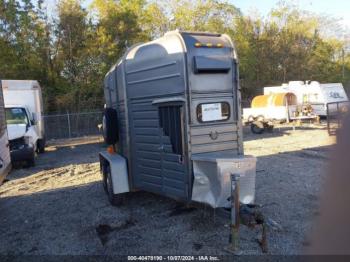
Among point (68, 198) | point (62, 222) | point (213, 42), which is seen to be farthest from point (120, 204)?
point (213, 42)

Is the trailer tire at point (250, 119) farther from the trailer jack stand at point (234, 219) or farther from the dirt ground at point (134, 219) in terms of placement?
the trailer jack stand at point (234, 219)

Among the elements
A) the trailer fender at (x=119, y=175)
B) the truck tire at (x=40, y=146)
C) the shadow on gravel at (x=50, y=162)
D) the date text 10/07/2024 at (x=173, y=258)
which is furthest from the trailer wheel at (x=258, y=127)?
the date text 10/07/2024 at (x=173, y=258)

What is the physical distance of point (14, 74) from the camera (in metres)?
26.6

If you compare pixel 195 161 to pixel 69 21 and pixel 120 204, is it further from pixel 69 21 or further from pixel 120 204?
pixel 69 21

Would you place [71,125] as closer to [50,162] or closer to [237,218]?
[50,162]

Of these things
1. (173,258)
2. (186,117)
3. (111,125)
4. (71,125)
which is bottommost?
(173,258)

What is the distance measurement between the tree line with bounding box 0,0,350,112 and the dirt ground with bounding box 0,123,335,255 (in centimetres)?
1796

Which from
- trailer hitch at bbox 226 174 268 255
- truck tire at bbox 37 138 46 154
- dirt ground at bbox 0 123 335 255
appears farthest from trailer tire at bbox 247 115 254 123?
trailer hitch at bbox 226 174 268 255

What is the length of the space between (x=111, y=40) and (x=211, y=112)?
24753 millimetres

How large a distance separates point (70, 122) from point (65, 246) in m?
21.0

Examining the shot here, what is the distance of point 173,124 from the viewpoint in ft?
20.2

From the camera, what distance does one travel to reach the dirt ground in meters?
5.45

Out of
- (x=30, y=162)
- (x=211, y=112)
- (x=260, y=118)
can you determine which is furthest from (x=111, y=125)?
(x=260, y=118)

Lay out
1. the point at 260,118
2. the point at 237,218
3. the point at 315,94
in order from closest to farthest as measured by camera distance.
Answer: the point at 237,218 < the point at 260,118 < the point at 315,94
